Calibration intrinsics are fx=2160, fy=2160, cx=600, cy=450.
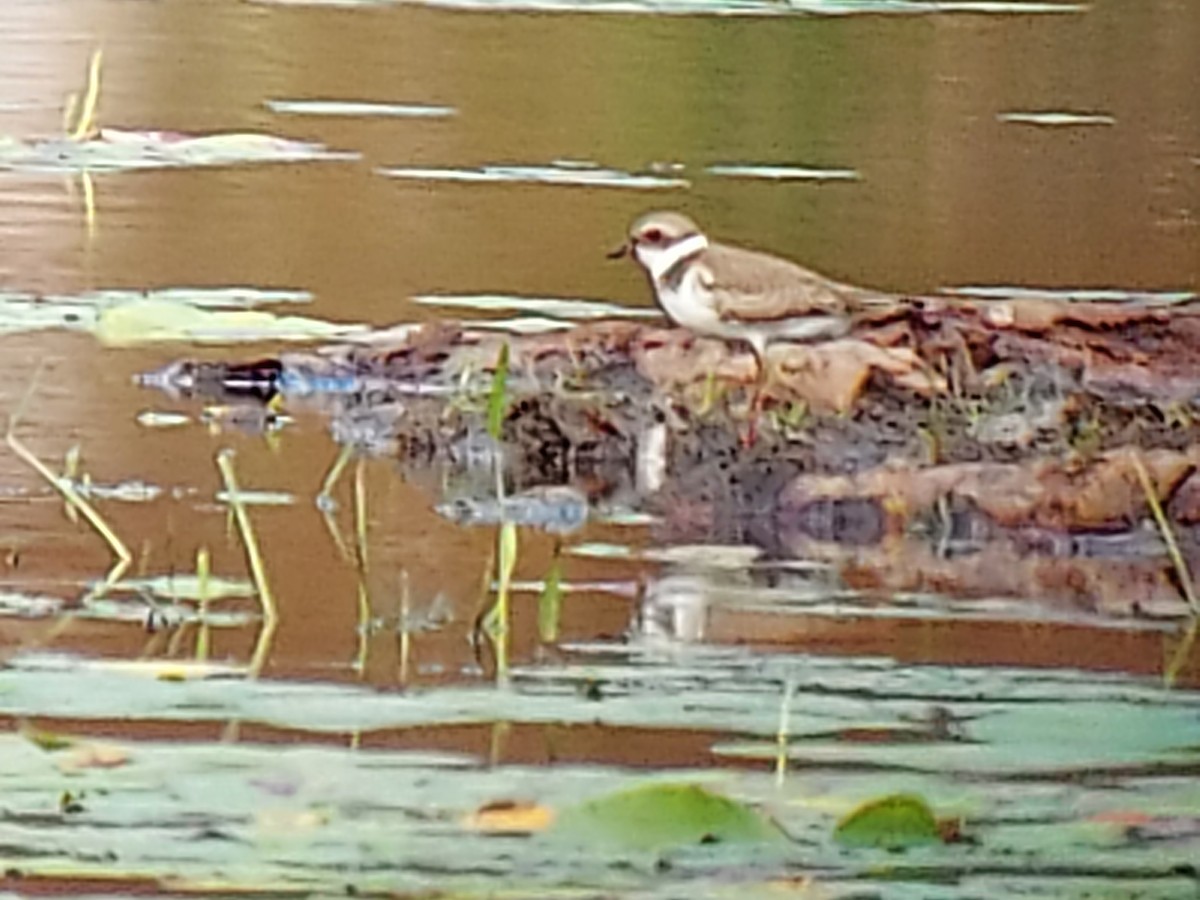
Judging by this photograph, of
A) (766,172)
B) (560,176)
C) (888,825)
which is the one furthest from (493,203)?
(888,825)

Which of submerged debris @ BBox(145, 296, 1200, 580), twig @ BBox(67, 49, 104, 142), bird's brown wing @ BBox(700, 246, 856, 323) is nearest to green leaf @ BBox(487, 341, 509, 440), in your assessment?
submerged debris @ BBox(145, 296, 1200, 580)

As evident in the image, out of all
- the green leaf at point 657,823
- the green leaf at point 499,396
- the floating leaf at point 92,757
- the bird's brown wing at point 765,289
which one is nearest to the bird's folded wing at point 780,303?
the bird's brown wing at point 765,289

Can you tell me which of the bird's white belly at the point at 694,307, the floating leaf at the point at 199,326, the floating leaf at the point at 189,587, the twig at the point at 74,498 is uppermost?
the bird's white belly at the point at 694,307

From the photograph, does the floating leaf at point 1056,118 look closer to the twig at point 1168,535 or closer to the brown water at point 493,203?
the brown water at point 493,203

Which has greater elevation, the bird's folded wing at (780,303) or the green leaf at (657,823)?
the bird's folded wing at (780,303)

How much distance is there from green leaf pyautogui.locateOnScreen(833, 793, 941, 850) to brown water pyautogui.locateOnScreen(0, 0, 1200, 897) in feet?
0.24

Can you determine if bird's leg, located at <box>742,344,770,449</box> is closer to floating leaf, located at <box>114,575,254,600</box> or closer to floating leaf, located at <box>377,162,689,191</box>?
floating leaf, located at <box>377,162,689,191</box>

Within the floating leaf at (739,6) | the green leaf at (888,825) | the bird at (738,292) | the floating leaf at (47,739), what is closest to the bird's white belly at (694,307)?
the bird at (738,292)

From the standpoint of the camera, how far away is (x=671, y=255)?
3.47 ft

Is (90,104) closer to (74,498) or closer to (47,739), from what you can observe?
(74,498)

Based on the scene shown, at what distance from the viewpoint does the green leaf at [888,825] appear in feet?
3.32

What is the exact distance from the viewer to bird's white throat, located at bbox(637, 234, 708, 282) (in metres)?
1.06

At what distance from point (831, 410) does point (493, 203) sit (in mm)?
196

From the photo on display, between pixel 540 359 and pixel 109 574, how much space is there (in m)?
0.23
